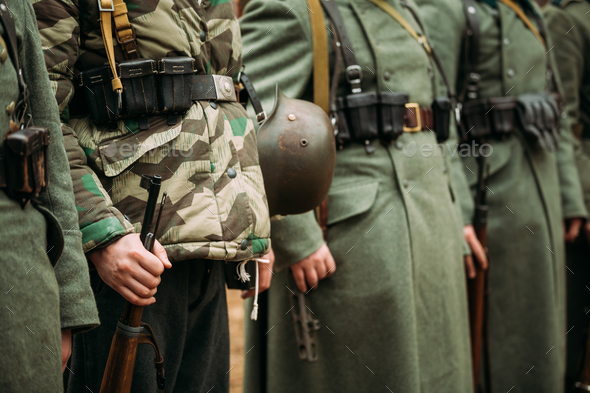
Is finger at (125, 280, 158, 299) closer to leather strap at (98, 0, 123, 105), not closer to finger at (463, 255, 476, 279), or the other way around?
leather strap at (98, 0, 123, 105)

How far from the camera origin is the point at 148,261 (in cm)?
113

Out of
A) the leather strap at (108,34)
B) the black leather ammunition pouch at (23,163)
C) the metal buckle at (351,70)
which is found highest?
the leather strap at (108,34)

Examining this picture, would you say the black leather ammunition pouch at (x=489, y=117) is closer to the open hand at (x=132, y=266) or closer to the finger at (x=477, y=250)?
the finger at (x=477, y=250)

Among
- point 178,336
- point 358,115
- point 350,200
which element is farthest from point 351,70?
point 178,336

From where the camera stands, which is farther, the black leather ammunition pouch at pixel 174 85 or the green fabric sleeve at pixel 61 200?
the black leather ammunition pouch at pixel 174 85

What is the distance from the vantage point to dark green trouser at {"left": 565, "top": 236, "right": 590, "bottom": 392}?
3602 millimetres

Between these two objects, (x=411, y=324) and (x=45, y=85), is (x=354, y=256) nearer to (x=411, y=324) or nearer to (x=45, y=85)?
(x=411, y=324)

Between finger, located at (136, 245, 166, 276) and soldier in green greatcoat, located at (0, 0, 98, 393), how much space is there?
10cm

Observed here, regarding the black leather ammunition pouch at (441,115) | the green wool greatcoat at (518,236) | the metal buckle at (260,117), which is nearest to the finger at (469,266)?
the green wool greatcoat at (518,236)

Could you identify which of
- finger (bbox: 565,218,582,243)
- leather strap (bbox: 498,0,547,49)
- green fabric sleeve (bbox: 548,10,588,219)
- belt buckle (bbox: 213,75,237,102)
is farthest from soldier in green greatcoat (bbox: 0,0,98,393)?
finger (bbox: 565,218,582,243)

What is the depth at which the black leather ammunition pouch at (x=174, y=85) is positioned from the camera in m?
1.28

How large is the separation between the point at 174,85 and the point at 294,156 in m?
0.47

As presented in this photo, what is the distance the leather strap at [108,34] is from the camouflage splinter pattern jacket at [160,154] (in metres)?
0.02

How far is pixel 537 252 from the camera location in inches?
113
